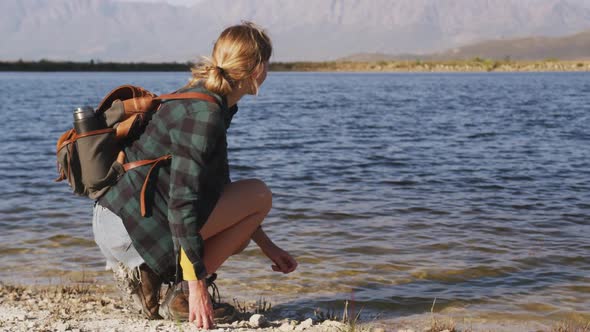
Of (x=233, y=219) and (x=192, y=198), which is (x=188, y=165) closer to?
(x=192, y=198)

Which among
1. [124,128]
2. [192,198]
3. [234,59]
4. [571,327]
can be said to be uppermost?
[234,59]

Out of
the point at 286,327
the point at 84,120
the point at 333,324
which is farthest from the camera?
the point at 333,324

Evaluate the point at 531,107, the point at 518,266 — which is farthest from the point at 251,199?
the point at 531,107

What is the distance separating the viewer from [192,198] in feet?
12.3

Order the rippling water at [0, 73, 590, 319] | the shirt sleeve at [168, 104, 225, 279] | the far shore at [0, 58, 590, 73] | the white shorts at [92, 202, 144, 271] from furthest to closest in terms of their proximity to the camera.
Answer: the far shore at [0, 58, 590, 73] → the rippling water at [0, 73, 590, 319] → the white shorts at [92, 202, 144, 271] → the shirt sleeve at [168, 104, 225, 279]

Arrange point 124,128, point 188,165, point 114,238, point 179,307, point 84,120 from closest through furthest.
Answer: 1. point 188,165
2. point 84,120
3. point 124,128
4. point 114,238
5. point 179,307

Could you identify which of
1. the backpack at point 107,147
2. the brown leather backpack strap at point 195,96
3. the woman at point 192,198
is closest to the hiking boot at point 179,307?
the woman at point 192,198

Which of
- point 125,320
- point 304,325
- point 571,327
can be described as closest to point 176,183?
point 125,320

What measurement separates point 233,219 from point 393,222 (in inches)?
176

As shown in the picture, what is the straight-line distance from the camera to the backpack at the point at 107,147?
3959 millimetres

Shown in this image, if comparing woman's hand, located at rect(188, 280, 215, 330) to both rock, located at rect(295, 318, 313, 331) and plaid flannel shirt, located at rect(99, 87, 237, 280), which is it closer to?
plaid flannel shirt, located at rect(99, 87, 237, 280)

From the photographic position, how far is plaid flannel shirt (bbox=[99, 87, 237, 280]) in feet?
12.2

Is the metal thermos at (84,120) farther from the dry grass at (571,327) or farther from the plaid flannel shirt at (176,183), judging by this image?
the dry grass at (571,327)

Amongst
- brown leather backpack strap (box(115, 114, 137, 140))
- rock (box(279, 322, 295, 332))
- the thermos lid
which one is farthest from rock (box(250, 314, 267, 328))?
the thermos lid
